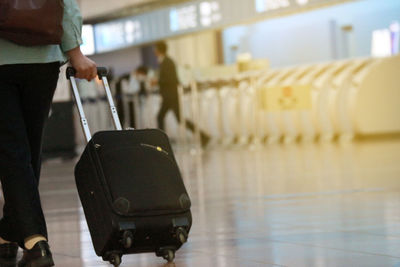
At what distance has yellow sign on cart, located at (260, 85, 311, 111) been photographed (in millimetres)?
14750

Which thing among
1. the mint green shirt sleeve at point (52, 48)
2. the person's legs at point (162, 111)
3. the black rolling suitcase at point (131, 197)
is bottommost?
the person's legs at point (162, 111)

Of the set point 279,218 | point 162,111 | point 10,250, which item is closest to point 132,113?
point 162,111

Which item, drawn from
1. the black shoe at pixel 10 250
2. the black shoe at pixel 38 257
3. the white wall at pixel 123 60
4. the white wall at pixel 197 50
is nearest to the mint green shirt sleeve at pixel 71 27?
the black shoe at pixel 38 257

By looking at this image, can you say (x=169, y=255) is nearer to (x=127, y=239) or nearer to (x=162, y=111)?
(x=127, y=239)

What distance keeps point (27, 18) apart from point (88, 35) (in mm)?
22478

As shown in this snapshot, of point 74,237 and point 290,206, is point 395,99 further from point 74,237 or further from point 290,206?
point 74,237

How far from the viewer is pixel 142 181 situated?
3221 millimetres

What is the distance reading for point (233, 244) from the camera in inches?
152

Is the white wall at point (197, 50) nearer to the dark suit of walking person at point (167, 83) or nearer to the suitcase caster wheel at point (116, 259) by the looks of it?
the dark suit of walking person at point (167, 83)

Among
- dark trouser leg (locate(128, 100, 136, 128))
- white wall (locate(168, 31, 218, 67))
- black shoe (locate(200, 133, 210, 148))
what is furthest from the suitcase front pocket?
white wall (locate(168, 31, 218, 67))

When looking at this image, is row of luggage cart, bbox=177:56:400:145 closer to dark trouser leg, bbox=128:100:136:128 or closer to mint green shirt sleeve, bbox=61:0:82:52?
dark trouser leg, bbox=128:100:136:128

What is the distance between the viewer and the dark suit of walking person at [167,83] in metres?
16.7

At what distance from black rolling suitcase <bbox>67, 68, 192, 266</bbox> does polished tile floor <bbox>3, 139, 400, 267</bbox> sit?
22 cm

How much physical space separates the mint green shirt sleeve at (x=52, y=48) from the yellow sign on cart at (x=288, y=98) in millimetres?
11342
